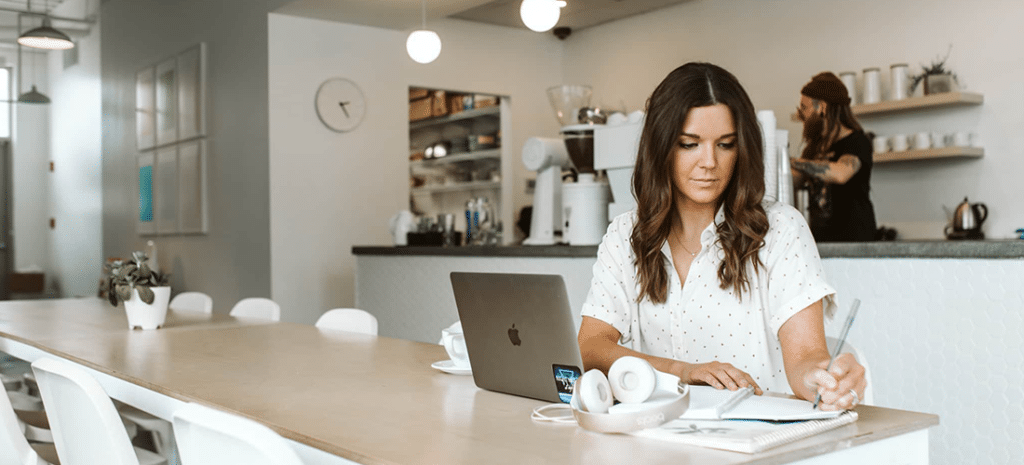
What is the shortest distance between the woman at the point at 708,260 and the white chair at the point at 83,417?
0.80 metres

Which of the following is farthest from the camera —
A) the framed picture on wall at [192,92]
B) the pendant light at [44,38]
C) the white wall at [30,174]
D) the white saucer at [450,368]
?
the white wall at [30,174]

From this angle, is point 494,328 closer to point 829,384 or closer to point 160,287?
point 829,384

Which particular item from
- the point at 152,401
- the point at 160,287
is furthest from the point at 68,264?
the point at 152,401

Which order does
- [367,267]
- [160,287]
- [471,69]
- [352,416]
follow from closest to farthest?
[352,416] < [160,287] < [367,267] < [471,69]

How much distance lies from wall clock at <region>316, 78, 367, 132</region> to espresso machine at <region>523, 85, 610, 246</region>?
1.86m

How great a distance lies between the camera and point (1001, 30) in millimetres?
4484

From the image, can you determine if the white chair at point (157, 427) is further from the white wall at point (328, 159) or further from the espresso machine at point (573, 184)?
the white wall at point (328, 159)

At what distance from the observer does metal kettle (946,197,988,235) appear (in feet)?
14.5

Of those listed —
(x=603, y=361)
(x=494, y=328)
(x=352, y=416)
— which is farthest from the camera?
(x=603, y=361)

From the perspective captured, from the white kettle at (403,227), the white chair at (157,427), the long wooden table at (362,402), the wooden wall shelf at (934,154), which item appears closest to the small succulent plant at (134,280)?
the long wooden table at (362,402)

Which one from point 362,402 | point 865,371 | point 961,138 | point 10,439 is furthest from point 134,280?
point 961,138

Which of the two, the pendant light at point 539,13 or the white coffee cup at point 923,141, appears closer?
the pendant light at point 539,13

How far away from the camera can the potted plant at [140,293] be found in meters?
2.81

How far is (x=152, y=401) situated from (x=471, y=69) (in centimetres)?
471
